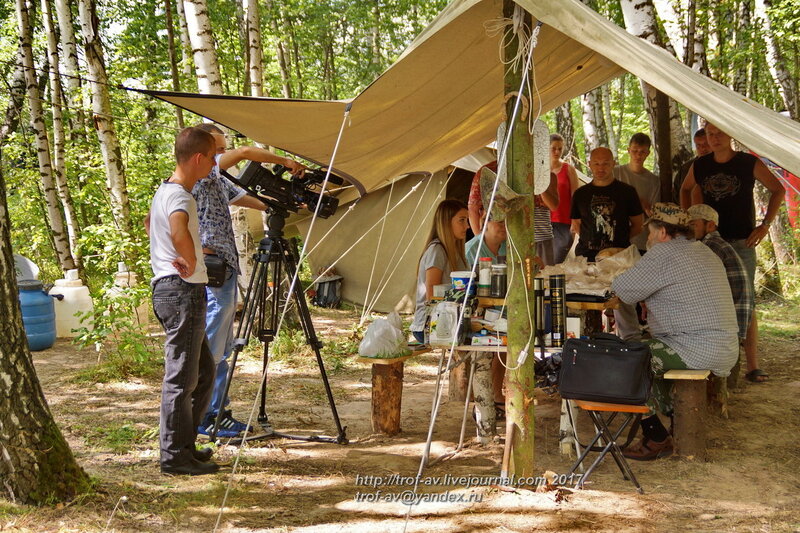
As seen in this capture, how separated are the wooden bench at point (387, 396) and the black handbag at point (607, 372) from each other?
0.96 meters

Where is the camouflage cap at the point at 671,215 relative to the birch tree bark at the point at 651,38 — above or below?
below

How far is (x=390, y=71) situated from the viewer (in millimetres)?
3311

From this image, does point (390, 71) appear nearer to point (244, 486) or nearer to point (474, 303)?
point (474, 303)

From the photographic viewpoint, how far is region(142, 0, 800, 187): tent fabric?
2576 millimetres

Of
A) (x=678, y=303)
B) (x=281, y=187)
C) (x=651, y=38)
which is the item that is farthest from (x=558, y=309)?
(x=651, y=38)

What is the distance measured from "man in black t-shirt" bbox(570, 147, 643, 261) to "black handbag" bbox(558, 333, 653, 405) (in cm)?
176

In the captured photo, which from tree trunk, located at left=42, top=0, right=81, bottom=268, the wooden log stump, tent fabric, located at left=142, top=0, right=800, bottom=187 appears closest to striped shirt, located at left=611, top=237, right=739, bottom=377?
the wooden log stump

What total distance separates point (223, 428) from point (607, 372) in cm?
207

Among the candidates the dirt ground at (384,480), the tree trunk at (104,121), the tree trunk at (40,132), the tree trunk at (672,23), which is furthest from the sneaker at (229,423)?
the tree trunk at (672,23)

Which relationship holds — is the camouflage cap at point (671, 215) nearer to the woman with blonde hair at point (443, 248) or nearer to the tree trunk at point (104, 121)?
the woman with blonde hair at point (443, 248)

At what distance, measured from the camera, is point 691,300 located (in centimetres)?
348

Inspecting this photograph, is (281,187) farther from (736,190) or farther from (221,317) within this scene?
(736,190)

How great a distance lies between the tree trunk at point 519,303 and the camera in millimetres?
3064

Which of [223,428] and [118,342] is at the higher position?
[118,342]
